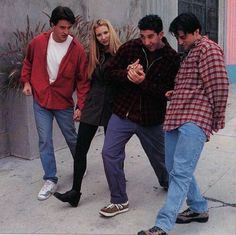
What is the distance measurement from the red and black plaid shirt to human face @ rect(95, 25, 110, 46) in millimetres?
793

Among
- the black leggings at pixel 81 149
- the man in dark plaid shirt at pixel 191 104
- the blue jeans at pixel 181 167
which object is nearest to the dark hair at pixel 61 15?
the black leggings at pixel 81 149

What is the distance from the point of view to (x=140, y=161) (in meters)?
4.94

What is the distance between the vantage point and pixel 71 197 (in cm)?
360

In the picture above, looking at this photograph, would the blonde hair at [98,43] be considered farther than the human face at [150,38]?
Yes

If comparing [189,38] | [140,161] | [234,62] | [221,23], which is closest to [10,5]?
[140,161]

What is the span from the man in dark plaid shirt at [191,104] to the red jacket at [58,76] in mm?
1170

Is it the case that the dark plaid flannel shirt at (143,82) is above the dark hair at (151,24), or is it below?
below

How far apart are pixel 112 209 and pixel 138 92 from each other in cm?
99

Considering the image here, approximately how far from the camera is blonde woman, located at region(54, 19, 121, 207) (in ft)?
11.6

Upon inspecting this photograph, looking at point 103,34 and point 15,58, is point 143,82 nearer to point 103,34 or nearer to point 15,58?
point 103,34

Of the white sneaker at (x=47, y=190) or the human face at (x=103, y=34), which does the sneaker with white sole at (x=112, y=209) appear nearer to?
the white sneaker at (x=47, y=190)

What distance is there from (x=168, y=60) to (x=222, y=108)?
0.63 meters

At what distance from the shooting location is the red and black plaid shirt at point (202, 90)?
2807 mm

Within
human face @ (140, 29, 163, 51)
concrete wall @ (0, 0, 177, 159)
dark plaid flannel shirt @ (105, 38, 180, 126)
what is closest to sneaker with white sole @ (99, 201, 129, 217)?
dark plaid flannel shirt @ (105, 38, 180, 126)
